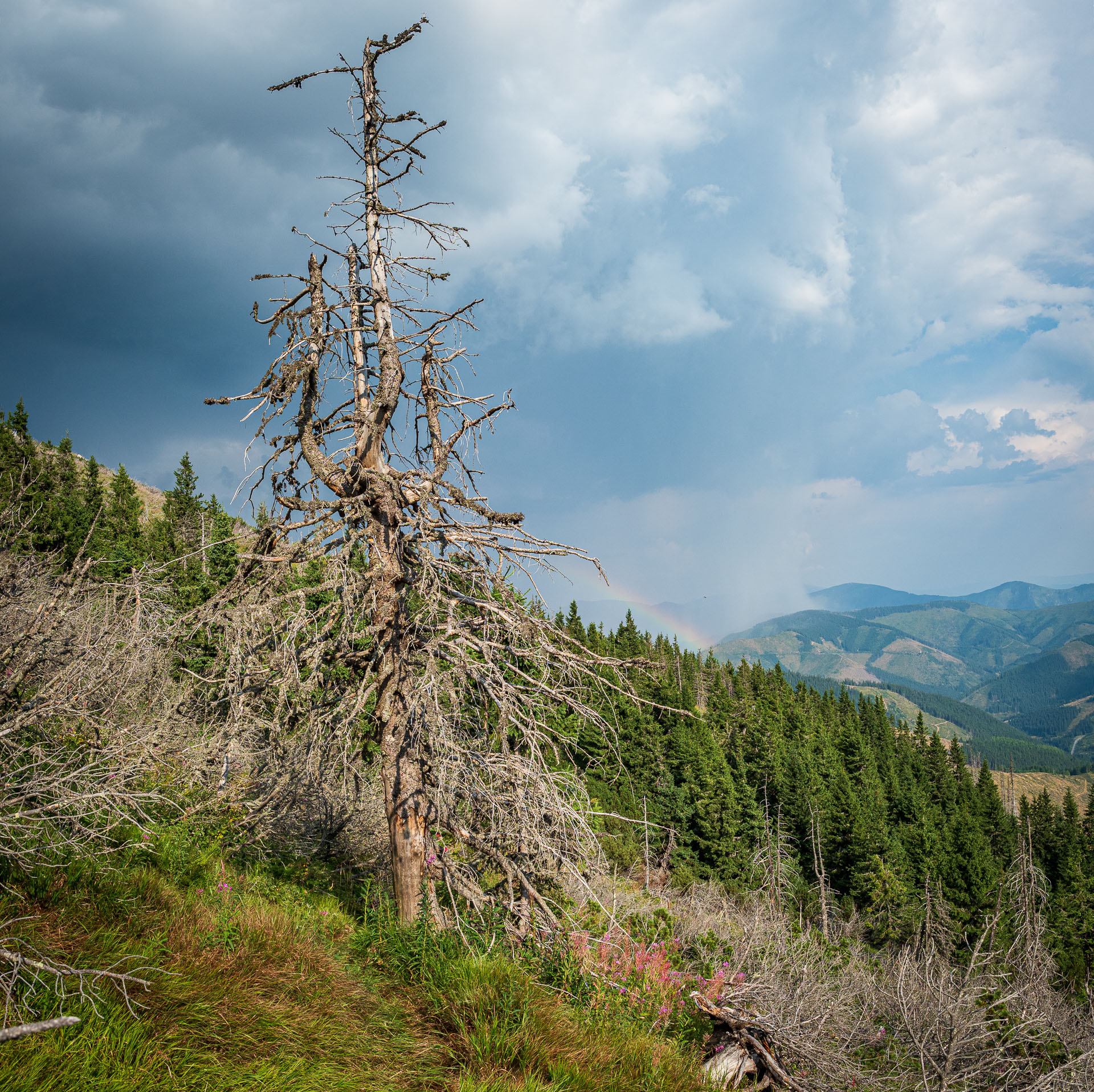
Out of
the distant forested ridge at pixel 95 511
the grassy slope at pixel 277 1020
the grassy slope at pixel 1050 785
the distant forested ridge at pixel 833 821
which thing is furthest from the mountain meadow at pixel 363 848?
the grassy slope at pixel 1050 785

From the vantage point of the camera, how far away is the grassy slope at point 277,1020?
288 cm

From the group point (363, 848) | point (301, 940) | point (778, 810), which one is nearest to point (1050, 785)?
point (778, 810)

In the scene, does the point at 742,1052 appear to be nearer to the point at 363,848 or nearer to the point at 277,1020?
the point at 277,1020

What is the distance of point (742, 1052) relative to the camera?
5.38 metres

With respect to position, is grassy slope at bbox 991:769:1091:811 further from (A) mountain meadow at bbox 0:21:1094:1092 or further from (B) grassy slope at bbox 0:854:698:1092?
(B) grassy slope at bbox 0:854:698:1092

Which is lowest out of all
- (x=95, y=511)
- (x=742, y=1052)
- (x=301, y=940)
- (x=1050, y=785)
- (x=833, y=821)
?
(x=1050, y=785)

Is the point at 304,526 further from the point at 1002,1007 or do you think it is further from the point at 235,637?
the point at 1002,1007

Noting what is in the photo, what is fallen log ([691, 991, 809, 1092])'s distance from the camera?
17.0ft

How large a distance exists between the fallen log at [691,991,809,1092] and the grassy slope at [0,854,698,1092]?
999 millimetres

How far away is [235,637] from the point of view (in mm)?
5395

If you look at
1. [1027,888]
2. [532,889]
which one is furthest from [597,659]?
[1027,888]

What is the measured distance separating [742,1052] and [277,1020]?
4210 mm

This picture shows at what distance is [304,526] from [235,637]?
3.77 ft

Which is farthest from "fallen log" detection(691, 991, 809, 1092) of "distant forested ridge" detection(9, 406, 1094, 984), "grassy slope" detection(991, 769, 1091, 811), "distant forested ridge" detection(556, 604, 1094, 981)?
"grassy slope" detection(991, 769, 1091, 811)
